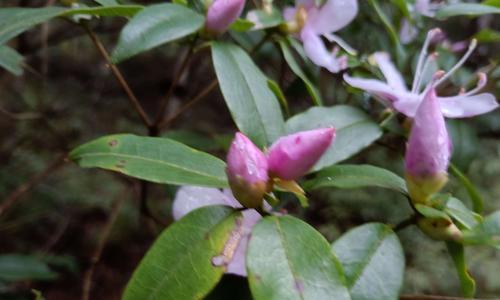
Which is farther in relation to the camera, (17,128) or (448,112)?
(17,128)

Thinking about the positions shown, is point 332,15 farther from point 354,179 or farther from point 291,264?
point 291,264

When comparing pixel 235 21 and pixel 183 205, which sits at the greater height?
pixel 235 21

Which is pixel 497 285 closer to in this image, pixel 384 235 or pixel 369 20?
pixel 369 20

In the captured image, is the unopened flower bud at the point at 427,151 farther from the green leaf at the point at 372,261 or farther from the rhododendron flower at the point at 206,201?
the rhododendron flower at the point at 206,201

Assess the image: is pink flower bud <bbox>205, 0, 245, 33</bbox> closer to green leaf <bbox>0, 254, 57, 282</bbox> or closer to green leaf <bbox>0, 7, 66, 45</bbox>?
green leaf <bbox>0, 7, 66, 45</bbox>

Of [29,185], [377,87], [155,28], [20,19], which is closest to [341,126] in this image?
[377,87]

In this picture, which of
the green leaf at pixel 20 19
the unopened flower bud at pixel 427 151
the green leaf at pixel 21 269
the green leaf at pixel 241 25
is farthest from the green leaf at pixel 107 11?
the green leaf at pixel 21 269

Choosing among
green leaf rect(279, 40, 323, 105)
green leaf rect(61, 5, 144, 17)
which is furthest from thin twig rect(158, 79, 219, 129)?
green leaf rect(61, 5, 144, 17)

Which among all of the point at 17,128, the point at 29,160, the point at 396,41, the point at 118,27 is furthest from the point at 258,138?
the point at 17,128
